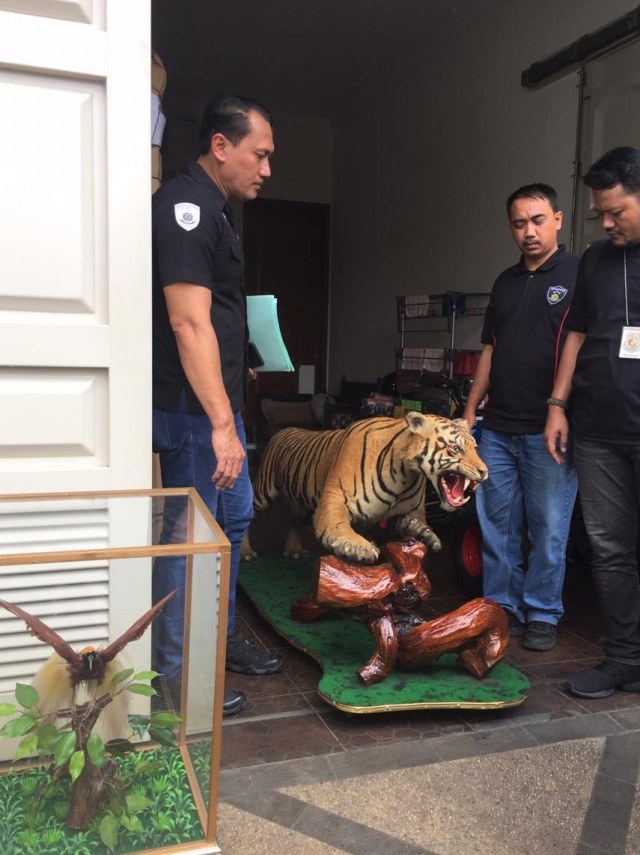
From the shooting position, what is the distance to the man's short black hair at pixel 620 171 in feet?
7.75

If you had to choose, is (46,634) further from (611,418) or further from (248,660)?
(611,418)

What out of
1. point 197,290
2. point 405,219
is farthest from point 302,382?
point 197,290

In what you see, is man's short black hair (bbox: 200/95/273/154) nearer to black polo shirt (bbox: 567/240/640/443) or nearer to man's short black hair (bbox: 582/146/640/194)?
man's short black hair (bbox: 582/146/640/194)

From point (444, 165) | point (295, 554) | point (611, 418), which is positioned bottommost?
point (295, 554)

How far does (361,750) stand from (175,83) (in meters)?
7.13

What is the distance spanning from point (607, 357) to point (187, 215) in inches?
58.2

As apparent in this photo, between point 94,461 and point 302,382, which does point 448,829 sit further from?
point 302,382

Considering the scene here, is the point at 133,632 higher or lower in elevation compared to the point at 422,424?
lower

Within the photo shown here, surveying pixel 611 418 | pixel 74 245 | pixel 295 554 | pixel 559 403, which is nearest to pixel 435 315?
pixel 295 554

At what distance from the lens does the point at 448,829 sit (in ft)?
6.05

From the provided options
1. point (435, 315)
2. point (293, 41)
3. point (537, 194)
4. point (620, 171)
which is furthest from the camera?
point (293, 41)

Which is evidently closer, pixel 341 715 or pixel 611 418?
pixel 341 715

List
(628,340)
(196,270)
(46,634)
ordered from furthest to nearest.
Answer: (628,340) < (196,270) < (46,634)

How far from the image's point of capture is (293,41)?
6.39 meters
